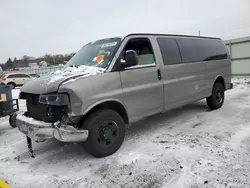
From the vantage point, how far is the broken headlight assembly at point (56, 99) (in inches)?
128

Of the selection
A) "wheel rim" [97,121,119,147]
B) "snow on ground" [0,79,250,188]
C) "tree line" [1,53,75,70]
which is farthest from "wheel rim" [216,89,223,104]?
"tree line" [1,53,75,70]

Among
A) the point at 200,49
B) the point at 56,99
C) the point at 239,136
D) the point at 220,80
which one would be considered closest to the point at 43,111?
the point at 56,99

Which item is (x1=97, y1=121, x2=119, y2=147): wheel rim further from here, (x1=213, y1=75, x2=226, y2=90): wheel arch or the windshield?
(x1=213, y1=75, x2=226, y2=90): wheel arch

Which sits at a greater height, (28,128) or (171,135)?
(28,128)

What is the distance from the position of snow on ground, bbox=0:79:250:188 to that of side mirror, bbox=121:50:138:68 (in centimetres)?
149

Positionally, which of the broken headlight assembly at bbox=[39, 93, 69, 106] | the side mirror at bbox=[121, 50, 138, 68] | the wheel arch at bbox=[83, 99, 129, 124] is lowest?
the wheel arch at bbox=[83, 99, 129, 124]

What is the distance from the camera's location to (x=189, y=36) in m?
5.68

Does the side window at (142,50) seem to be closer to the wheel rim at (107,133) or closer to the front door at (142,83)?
the front door at (142,83)

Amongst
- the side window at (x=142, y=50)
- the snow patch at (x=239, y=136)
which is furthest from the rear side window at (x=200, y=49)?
the snow patch at (x=239, y=136)

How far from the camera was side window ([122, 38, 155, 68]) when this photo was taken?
4242 millimetres

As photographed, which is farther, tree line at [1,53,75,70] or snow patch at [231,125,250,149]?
tree line at [1,53,75,70]

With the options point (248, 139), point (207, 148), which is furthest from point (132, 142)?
point (248, 139)

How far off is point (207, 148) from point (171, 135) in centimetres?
90

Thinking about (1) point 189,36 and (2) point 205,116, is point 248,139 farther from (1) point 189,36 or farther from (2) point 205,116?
(1) point 189,36
